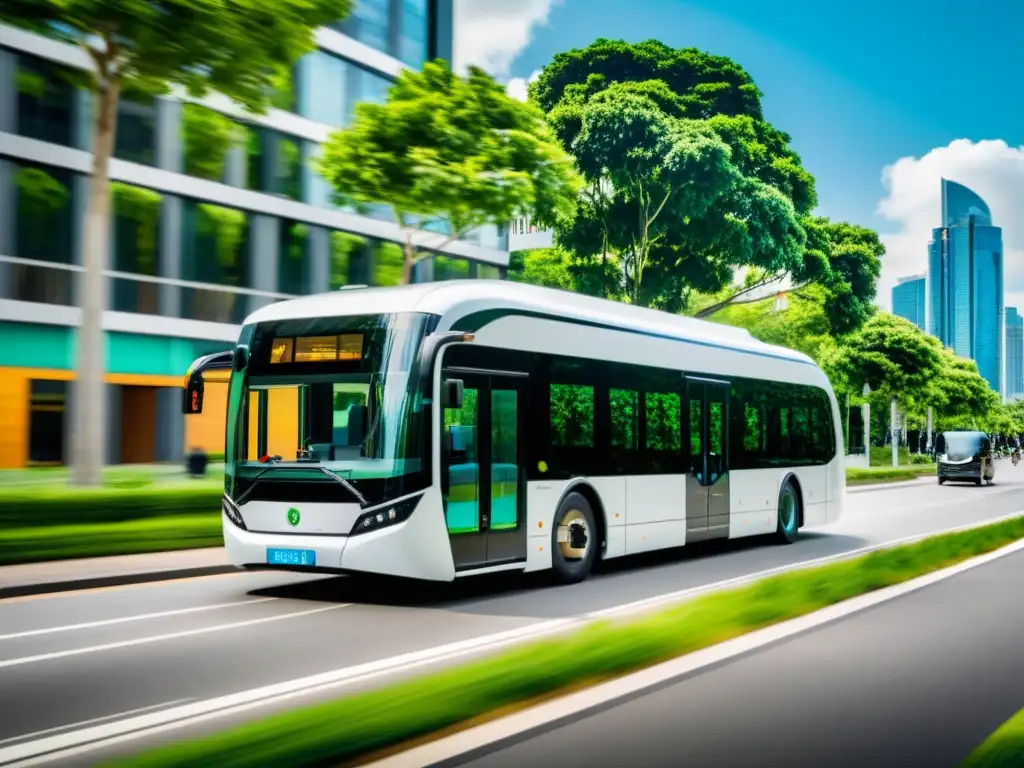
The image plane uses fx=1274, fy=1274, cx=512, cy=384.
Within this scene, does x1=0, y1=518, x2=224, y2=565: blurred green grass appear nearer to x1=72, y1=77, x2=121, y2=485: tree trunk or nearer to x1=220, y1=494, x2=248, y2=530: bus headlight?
x1=72, y1=77, x2=121, y2=485: tree trunk

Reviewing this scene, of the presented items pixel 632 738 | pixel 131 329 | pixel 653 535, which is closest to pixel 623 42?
pixel 131 329

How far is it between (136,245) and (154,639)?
21079 millimetres

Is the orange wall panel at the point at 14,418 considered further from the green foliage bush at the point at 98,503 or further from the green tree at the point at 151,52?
the green foliage bush at the point at 98,503

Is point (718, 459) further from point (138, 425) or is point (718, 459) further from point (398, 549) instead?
point (138, 425)

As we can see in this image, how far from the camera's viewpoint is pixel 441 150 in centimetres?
2203

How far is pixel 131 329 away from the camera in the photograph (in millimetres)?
28922

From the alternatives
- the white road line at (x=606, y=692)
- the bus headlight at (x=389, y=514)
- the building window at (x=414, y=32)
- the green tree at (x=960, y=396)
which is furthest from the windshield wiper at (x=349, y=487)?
the green tree at (x=960, y=396)

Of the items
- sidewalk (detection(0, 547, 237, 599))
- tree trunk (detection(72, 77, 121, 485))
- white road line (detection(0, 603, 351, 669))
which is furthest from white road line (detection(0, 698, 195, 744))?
tree trunk (detection(72, 77, 121, 485))

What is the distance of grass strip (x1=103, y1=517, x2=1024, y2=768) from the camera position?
16.8 feet

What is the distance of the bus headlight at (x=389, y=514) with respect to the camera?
11.0 metres

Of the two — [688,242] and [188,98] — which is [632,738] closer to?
[188,98]

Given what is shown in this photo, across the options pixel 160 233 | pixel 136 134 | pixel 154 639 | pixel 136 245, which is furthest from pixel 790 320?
pixel 154 639

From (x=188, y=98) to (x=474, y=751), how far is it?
542 inches

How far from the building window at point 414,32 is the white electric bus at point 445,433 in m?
23.8
